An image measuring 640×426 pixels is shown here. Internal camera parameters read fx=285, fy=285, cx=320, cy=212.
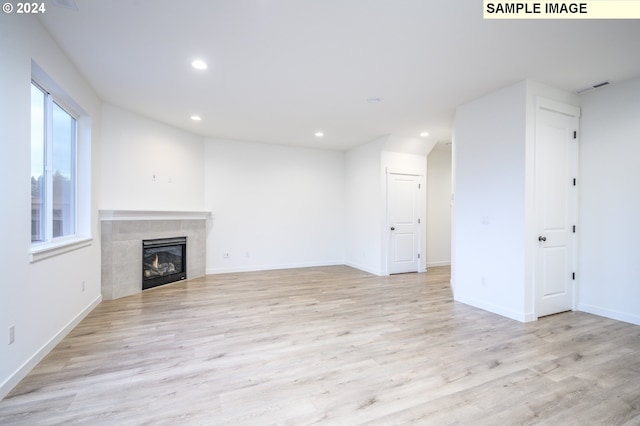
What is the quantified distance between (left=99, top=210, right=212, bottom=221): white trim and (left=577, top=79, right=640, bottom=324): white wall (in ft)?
19.7

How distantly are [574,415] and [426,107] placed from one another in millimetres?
3606

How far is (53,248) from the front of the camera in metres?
2.60

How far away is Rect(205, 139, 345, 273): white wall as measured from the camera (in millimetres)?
5949

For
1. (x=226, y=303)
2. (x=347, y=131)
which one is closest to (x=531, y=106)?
(x=347, y=131)

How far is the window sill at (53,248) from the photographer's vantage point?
2.33 meters

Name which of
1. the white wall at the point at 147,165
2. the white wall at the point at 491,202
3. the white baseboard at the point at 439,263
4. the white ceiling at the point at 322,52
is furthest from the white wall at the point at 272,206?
the white wall at the point at 491,202

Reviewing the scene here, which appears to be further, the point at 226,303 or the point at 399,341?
the point at 226,303

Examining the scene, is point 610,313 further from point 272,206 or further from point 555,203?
point 272,206

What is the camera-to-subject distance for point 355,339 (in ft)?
9.26

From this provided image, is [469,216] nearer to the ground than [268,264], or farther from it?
farther from it

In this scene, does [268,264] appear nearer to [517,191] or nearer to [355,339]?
[355,339]

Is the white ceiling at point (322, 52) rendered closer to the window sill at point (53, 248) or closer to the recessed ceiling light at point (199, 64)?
the recessed ceiling light at point (199, 64)

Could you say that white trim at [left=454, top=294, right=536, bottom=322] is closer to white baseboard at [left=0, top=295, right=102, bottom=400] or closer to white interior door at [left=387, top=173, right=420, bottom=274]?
white interior door at [left=387, top=173, right=420, bottom=274]

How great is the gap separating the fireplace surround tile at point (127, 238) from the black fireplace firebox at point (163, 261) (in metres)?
0.10
